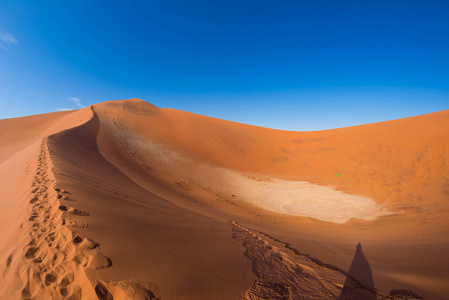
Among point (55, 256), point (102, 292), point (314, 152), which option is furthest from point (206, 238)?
point (314, 152)

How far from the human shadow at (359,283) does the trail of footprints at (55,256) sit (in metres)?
2.81

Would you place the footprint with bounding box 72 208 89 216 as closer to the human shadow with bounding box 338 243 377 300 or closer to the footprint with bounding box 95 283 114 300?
the footprint with bounding box 95 283 114 300

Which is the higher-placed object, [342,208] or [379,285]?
[342,208]

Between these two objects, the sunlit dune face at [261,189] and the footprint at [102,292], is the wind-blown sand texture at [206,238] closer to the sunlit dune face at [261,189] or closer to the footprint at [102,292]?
the footprint at [102,292]

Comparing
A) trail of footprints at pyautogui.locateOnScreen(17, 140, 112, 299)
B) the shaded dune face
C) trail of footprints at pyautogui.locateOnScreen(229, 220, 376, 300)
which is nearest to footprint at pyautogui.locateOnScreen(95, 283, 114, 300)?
trail of footprints at pyautogui.locateOnScreen(17, 140, 112, 299)

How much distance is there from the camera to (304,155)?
735 inches

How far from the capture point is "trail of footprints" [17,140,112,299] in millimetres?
1867

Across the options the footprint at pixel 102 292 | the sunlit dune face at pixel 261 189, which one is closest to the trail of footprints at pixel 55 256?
the footprint at pixel 102 292

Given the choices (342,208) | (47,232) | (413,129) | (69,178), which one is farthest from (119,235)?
(413,129)

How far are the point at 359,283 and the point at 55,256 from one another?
3760mm

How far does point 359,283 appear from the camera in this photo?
104 inches

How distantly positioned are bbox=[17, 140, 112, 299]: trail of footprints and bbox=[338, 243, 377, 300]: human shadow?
2.81 meters

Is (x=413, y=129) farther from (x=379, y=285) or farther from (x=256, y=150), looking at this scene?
(x=379, y=285)

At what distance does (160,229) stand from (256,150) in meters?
17.1
